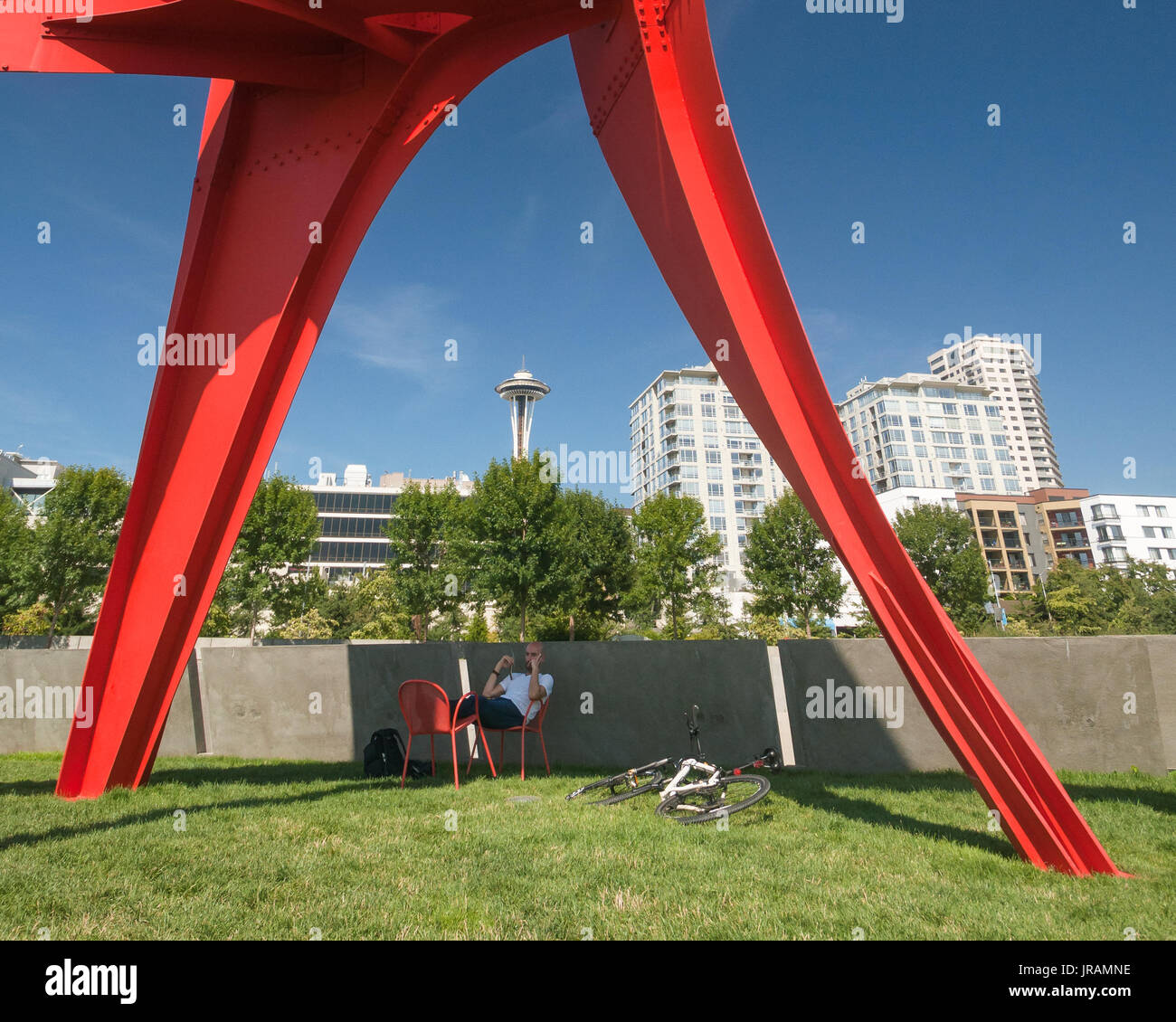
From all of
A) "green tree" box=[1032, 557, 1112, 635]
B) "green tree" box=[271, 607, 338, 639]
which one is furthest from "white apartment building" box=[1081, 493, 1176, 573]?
"green tree" box=[271, 607, 338, 639]

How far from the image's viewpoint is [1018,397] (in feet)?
501

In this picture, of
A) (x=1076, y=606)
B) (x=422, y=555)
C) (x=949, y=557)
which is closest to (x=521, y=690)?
(x=422, y=555)

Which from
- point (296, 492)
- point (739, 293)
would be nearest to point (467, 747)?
point (739, 293)

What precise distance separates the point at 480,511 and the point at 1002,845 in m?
32.6

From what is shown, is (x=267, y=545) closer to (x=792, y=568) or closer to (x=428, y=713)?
(x=428, y=713)

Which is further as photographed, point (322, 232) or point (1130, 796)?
point (322, 232)

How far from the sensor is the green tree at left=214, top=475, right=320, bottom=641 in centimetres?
3381

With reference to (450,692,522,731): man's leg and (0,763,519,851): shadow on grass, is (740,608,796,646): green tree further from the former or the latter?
(0,763,519,851): shadow on grass

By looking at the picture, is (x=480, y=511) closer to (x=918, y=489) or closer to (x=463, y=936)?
(x=463, y=936)

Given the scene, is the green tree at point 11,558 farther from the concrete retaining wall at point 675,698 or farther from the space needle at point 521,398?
the space needle at point 521,398

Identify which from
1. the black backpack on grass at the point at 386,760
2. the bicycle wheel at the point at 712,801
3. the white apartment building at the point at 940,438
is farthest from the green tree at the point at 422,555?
the white apartment building at the point at 940,438

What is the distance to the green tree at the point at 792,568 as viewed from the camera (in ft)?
136

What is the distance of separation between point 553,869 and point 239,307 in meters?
5.85

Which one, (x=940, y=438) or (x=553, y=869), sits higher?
(x=940, y=438)
